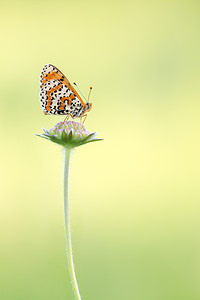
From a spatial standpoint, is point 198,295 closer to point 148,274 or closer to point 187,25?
point 148,274

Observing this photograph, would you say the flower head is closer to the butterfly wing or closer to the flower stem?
the flower stem

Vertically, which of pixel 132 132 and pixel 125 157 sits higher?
pixel 132 132

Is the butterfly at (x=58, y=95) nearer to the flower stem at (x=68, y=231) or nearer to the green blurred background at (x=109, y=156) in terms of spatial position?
the flower stem at (x=68, y=231)

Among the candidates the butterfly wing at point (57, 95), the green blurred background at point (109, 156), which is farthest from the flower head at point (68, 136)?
the green blurred background at point (109, 156)

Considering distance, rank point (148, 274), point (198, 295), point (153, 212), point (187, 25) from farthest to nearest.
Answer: point (187, 25) → point (153, 212) → point (148, 274) → point (198, 295)

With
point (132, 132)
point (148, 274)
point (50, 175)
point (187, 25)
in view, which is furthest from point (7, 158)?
point (187, 25)

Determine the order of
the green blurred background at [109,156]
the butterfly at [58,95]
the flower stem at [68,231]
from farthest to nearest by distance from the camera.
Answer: the green blurred background at [109,156] → the butterfly at [58,95] → the flower stem at [68,231]

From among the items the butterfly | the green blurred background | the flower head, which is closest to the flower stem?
the flower head
